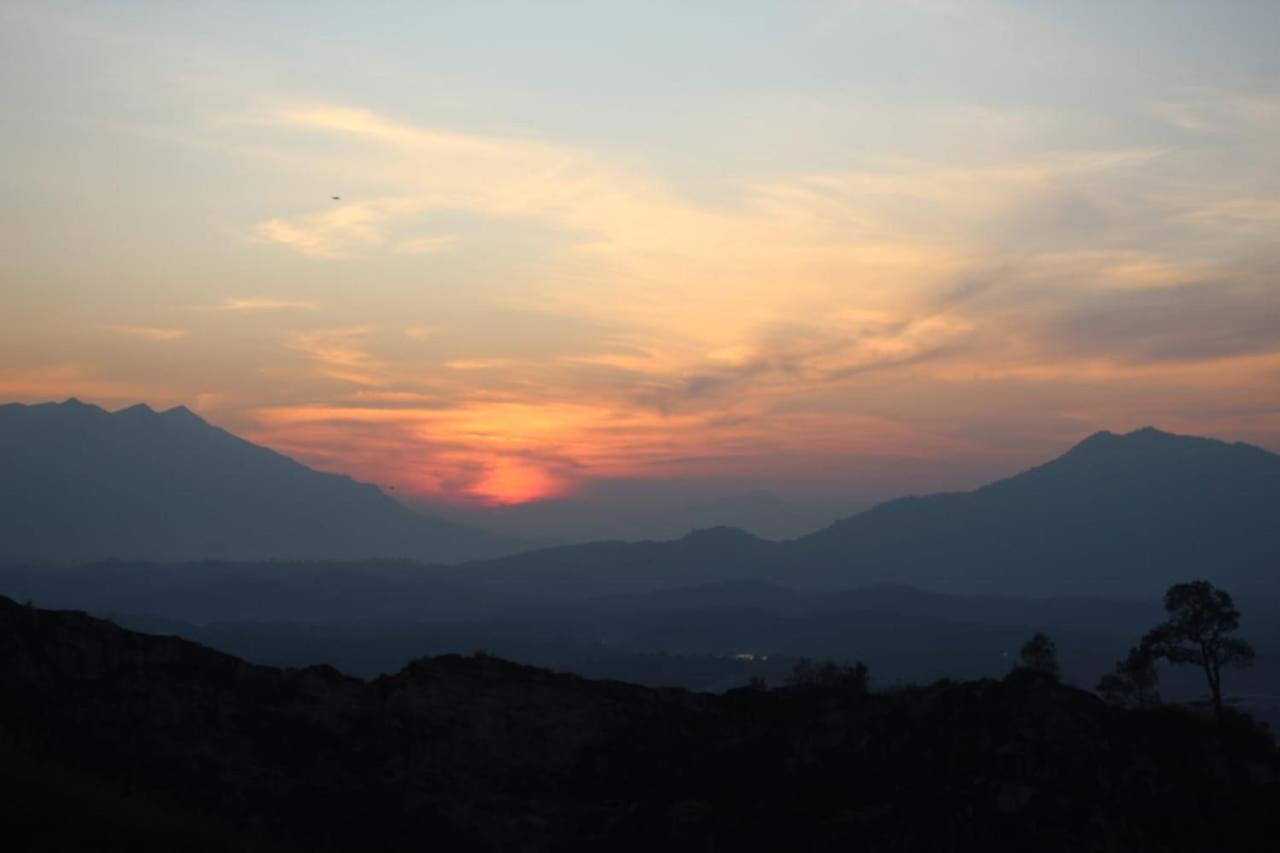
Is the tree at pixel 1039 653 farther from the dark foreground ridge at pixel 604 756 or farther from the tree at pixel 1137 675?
the dark foreground ridge at pixel 604 756

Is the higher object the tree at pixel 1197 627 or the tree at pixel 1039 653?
the tree at pixel 1197 627

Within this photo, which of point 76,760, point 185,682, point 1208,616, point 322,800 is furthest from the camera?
point 1208,616

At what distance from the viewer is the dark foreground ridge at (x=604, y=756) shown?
38.5m

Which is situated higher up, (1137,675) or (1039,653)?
(1039,653)

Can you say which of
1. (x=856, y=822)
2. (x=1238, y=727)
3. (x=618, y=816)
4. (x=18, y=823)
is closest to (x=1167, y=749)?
(x=1238, y=727)

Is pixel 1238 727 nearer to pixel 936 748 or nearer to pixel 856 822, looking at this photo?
pixel 936 748

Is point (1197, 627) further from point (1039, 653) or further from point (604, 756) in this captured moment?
point (604, 756)

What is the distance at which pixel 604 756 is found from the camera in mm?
43812

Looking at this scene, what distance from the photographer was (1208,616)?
188 feet

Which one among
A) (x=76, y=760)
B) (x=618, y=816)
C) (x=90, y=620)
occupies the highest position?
(x=90, y=620)

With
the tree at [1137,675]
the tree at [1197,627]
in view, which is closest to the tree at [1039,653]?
the tree at [1137,675]

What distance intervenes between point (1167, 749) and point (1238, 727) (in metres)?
3.68

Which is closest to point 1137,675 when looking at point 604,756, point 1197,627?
point 1197,627

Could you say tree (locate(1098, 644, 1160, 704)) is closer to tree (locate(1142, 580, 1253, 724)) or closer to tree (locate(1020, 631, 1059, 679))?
tree (locate(1142, 580, 1253, 724))
